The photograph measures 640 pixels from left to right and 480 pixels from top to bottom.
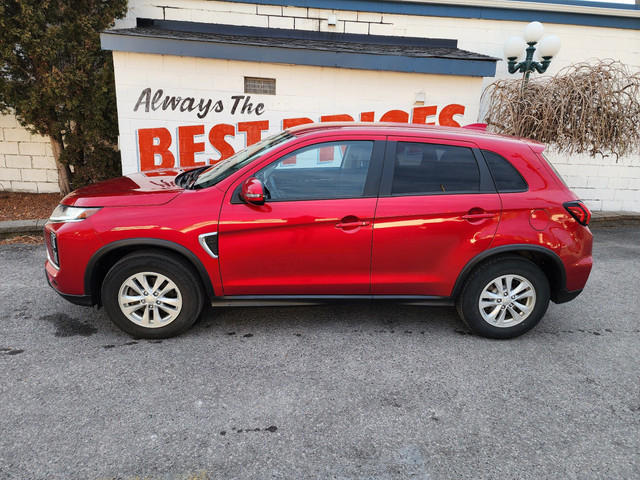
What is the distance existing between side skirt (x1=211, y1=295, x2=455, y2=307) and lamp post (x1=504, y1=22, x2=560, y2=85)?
5.59 metres

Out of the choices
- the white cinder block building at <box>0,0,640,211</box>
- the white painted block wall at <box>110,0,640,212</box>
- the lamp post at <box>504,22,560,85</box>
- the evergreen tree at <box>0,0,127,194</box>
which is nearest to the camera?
the evergreen tree at <box>0,0,127,194</box>

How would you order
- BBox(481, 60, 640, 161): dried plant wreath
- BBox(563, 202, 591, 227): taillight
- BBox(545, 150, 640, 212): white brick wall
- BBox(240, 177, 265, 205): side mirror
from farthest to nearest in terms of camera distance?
1. BBox(545, 150, 640, 212): white brick wall
2. BBox(481, 60, 640, 161): dried plant wreath
3. BBox(563, 202, 591, 227): taillight
4. BBox(240, 177, 265, 205): side mirror

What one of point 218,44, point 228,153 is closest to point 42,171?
point 228,153

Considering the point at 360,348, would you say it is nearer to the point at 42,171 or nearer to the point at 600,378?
the point at 600,378

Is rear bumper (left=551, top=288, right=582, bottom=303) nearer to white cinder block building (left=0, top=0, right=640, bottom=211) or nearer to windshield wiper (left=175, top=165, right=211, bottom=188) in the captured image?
windshield wiper (left=175, top=165, right=211, bottom=188)

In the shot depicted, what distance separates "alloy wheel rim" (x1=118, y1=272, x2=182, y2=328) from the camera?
11.6ft

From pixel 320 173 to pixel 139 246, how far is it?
156 centimetres

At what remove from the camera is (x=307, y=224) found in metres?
3.53

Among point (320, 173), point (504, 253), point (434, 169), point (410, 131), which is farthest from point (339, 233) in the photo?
point (504, 253)

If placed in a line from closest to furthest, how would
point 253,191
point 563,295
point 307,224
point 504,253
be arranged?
point 253,191, point 307,224, point 504,253, point 563,295

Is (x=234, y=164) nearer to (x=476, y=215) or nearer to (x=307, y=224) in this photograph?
(x=307, y=224)

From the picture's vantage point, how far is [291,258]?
3.59 m

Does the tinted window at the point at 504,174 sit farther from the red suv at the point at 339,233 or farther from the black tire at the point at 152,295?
the black tire at the point at 152,295

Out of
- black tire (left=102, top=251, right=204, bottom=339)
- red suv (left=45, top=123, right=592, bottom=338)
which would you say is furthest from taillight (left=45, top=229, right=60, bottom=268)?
black tire (left=102, top=251, right=204, bottom=339)
